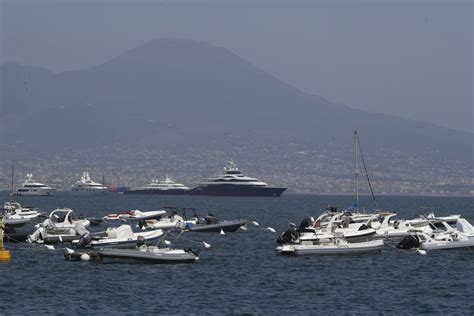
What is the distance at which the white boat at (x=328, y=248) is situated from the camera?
70.0m

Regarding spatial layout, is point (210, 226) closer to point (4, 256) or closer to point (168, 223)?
point (168, 223)

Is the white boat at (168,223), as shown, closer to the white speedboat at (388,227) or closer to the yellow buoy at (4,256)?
the white speedboat at (388,227)


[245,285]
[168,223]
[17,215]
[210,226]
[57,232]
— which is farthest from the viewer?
[17,215]

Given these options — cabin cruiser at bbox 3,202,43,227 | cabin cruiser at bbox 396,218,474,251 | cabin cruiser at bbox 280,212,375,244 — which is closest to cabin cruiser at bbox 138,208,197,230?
cabin cruiser at bbox 3,202,43,227

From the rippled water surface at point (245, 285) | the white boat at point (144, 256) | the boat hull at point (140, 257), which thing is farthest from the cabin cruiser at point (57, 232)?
the boat hull at point (140, 257)

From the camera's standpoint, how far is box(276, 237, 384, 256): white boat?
7000cm

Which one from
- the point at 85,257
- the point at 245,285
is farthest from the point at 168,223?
the point at 245,285

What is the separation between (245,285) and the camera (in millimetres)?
57875

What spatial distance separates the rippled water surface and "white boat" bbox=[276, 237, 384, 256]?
1.55ft

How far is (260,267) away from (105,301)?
17260 millimetres

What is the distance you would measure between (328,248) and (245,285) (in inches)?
544

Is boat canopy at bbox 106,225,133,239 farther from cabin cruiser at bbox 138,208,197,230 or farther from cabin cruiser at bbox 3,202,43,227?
cabin cruiser at bbox 3,202,43,227

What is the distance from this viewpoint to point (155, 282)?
188 feet

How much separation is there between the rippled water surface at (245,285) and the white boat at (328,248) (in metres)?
0.47
